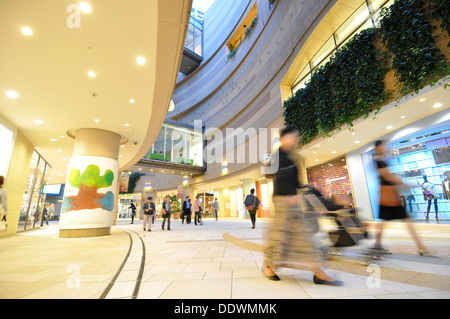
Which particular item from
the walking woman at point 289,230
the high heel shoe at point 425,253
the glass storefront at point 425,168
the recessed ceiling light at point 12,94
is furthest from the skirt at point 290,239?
the recessed ceiling light at point 12,94

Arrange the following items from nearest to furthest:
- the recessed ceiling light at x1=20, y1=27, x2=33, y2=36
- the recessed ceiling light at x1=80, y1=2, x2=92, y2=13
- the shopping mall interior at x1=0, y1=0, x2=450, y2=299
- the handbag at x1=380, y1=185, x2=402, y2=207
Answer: the handbag at x1=380, y1=185, x2=402, y2=207 < the recessed ceiling light at x1=80, y1=2, x2=92, y2=13 < the shopping mall interior at x1=0, y1=0, x2=450, y2=299 < the recessed ceiling light at x1=20, y1=27, x2=33, y2=36

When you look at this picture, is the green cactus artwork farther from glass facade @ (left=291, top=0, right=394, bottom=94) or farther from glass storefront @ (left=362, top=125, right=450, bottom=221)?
glass facade @ (left=291, top=0, right=394, bottom=94)

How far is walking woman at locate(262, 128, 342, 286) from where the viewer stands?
1.84m

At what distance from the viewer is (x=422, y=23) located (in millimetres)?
4566

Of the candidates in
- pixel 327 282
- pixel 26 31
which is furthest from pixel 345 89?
pixel 26 31

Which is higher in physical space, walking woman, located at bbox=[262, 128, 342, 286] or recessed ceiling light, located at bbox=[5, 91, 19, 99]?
recessed ceiling light, located at bbox=[5, 91, 19, 99]

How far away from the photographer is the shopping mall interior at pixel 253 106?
316 cm

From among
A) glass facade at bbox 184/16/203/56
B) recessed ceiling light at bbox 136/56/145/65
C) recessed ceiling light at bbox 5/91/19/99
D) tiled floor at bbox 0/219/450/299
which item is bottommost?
tiled floor at bbox 0/219/450/299

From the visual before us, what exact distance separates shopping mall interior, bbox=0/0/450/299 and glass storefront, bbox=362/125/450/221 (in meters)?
0.04

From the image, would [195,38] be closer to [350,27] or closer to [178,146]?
[178,146]

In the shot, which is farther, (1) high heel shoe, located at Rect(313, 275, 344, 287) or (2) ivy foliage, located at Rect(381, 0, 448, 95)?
(2) ivy foliage, located at Rect(381, 0, 448, 95)

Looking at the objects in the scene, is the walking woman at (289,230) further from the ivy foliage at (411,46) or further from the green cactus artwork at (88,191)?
the green cactus artwork at (88,191)

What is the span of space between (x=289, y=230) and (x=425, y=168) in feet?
29.6

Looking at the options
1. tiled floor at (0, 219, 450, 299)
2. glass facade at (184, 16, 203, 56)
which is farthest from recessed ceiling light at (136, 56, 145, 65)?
glass facade at (184, 16, 203, 56)
